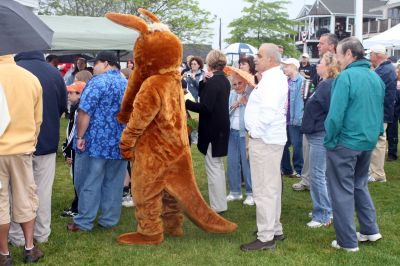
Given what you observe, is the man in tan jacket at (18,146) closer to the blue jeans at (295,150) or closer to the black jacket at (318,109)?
the black jacket at (318,109)

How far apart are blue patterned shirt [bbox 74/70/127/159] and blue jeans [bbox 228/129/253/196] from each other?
78.5 inches

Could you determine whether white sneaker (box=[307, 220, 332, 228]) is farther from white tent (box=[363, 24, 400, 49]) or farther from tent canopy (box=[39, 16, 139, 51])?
white tent (box=[363, 24, 400, 49])

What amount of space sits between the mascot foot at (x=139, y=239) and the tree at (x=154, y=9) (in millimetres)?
25871

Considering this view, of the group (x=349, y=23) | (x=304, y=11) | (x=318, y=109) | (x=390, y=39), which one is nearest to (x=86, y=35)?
(x=318, y=109)

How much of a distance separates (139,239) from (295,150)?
13.4 ft

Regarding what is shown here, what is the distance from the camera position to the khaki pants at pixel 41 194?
483 cm

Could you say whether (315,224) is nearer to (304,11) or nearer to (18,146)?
(18,146)

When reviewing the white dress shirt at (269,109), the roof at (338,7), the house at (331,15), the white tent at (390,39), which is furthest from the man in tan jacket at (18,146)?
the roof at (338,7)

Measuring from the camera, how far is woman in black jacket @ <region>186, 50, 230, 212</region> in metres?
5.80

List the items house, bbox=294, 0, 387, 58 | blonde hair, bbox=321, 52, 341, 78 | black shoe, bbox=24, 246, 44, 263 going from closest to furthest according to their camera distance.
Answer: black shoe, bbox=24, 246, 44, 263 < blonde hair, bbox=321, 52, 341, 78 < house, bbox=294, 0, 387, 58

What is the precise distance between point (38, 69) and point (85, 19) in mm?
6795

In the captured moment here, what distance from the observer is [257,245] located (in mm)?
4918

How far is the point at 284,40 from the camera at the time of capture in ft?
152

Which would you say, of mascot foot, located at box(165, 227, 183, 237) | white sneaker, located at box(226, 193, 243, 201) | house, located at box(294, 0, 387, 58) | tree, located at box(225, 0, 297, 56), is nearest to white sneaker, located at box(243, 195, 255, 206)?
white sneaker, located at box(226, 193, 243, 201)
